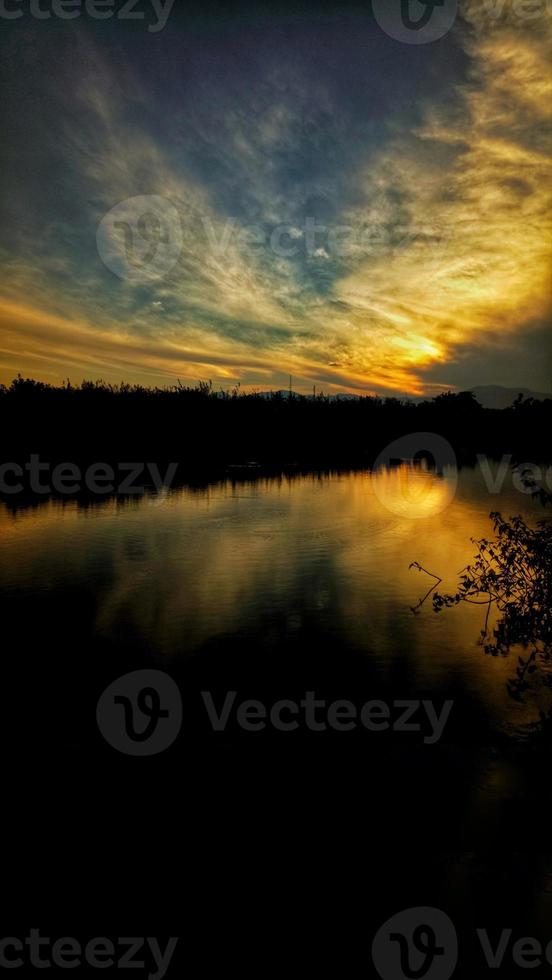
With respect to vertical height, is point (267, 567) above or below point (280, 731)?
above

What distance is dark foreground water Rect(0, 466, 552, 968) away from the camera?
6266 millimetres

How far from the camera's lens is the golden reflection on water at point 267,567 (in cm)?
1295

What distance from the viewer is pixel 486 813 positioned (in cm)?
677

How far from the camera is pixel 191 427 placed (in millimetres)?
73625

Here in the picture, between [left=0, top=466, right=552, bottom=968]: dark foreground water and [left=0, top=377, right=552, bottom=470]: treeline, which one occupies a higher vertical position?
[left=0, top=377, right=552, bottom=470]: treeline

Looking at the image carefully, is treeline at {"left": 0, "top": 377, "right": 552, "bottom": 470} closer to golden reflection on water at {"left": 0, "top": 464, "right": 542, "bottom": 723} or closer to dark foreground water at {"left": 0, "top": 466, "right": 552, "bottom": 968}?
golden reflection on water at {"left": 0, "top": 464, "right": 542, "bottom": 723}

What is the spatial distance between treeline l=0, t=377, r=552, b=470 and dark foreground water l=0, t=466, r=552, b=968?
35.0 metres

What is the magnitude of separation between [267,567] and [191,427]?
2227 inches

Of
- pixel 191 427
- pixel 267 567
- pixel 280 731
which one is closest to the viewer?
pixel 280 731

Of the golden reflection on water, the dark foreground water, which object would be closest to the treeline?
the golden reflection on water

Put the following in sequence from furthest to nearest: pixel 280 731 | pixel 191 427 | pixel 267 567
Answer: pixel 191 427, pixel 267 567, pixel 280 731

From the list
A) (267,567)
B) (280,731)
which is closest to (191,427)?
(267,567)

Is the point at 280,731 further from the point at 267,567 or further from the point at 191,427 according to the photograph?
the point at 191,427

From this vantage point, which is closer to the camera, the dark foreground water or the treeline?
the dark foreground water
